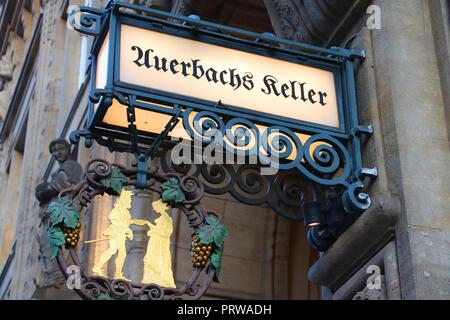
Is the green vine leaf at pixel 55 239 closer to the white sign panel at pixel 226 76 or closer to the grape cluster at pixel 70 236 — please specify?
the grape cluster at pixel 70 236

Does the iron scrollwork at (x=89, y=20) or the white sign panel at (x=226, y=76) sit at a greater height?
the iron scrollwork at (x=89, y=20)

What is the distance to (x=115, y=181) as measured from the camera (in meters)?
5.29

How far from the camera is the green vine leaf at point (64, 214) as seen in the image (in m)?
5.07

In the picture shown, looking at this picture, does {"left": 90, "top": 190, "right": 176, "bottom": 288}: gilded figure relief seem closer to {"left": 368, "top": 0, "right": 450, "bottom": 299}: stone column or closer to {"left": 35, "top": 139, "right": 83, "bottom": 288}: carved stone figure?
{"left": 368, "top": 0, "right": 450, "bottom": 299}: stone column

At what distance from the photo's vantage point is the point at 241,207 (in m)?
12.0

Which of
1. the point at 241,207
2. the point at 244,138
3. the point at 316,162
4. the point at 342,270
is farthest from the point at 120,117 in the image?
the point at 241,207

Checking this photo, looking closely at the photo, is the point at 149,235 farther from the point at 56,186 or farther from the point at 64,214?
the point at 56,186

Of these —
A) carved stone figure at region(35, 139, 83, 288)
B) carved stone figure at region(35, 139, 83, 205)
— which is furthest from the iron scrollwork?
carved stone figure at region(35, 139, 83, 205)

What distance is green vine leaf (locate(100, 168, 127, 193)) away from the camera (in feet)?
17.3

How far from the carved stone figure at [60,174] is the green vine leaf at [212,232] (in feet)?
25.1

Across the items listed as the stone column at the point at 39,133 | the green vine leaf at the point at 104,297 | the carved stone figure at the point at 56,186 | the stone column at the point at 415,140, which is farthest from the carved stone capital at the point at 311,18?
the stone column at the point at 39,133

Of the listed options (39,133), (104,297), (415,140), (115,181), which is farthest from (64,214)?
(39,133)

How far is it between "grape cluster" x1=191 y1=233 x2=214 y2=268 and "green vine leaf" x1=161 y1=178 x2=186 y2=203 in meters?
0.23

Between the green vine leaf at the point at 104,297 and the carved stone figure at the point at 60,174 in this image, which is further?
the carved stone figure at the point at 60,174
